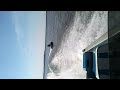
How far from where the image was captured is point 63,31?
984 cm

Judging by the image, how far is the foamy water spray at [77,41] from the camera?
210 inches

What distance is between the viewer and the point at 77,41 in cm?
775

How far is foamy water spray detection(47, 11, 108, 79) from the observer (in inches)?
210
